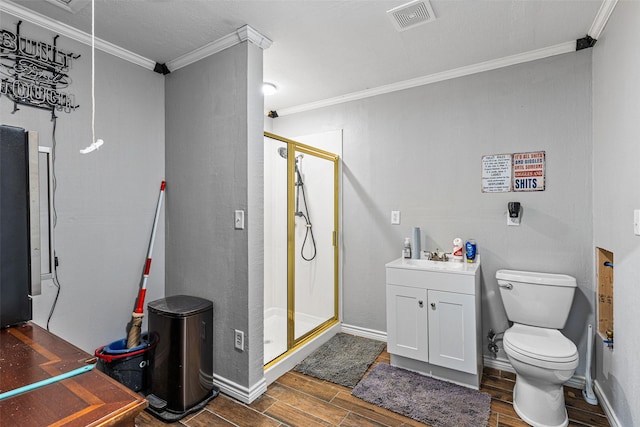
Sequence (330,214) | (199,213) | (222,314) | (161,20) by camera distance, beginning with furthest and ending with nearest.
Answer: (330,214), (199,213), (222,314), (161,20)

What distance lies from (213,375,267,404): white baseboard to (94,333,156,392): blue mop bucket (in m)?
0.45

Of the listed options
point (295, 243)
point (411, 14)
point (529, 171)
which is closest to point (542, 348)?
point (529, 171)

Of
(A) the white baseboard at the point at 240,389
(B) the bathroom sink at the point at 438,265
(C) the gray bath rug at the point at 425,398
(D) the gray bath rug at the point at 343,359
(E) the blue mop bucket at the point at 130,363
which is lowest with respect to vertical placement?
(C) the gray bath rug at the point at 425,398

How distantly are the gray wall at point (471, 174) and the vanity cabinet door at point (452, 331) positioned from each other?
45 cm

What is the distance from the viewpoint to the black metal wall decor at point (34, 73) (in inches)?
68.8

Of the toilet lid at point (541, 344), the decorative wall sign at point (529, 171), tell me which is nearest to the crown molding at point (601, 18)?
the decorative wall sign at point (529, 171)

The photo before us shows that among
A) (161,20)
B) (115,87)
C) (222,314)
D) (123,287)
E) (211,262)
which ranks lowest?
(222,314)

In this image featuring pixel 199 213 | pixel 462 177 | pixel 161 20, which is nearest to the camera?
pixel 161 20

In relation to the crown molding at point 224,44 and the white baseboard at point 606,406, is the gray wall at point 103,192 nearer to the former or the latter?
the crown molding at point 224,44

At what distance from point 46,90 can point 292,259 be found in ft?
6.32

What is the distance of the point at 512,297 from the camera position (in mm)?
2189

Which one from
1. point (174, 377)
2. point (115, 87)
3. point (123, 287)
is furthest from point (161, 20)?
point (174, 377)

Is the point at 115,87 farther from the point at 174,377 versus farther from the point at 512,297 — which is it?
the point at 512,297

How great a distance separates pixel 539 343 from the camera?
73.7 inches
